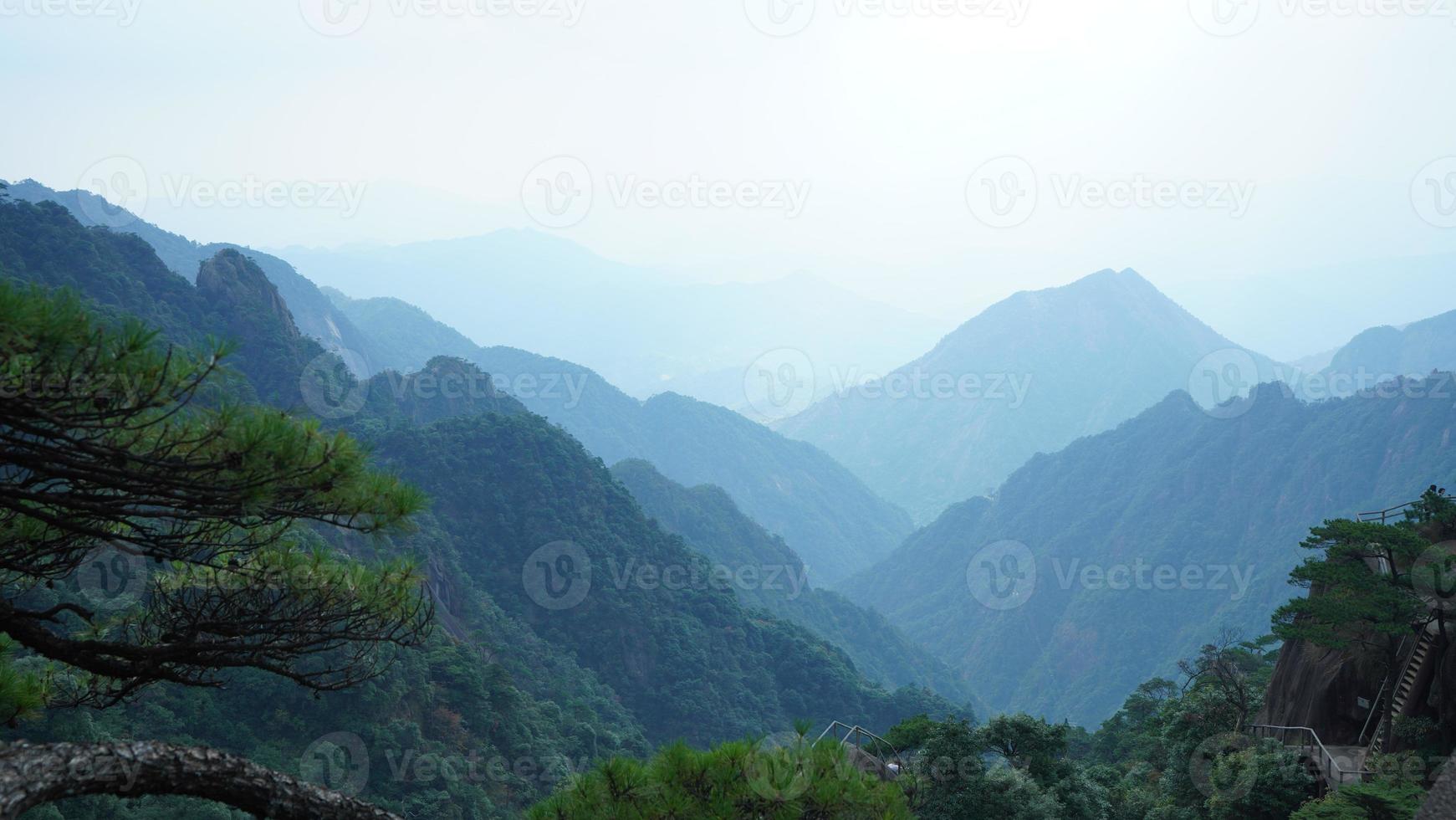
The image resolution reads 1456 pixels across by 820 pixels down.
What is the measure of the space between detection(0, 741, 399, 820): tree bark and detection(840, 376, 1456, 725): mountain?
60.5 meters

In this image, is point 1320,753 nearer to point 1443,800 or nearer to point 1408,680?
point 1408,680

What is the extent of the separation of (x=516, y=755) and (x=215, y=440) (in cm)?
2496

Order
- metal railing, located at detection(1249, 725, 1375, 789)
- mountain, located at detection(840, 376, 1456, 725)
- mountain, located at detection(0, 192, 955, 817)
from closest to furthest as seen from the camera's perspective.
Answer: metal railing, located at detection(1249, 725, 1375, 789), mountain, located at detection(0, 192, 955, 817), mountain, located at detection(840, 376, 1456, 725)

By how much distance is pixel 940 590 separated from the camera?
8531cm

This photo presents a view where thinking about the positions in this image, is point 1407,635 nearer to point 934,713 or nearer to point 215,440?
point 215,440

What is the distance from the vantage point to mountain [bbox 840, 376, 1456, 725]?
63031 mm

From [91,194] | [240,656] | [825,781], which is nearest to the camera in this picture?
[240,656]

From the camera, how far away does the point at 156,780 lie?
3033 millimetres

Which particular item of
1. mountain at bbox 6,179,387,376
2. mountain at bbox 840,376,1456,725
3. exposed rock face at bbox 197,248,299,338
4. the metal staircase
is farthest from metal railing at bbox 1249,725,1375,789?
mountain at bbox 6,179,387,376

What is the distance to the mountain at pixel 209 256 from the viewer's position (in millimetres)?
66500

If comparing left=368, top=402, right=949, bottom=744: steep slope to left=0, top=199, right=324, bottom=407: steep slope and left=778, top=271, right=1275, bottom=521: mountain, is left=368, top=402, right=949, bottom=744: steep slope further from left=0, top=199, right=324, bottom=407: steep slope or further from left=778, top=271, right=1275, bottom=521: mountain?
left=778, top=271, right=1275, bottom=521: mountain

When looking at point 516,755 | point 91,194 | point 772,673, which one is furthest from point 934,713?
point 91,194

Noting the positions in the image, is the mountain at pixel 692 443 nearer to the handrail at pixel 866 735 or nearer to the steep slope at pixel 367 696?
the steep slope at pixel 367 696

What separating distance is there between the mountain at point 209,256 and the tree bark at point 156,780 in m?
63.6
